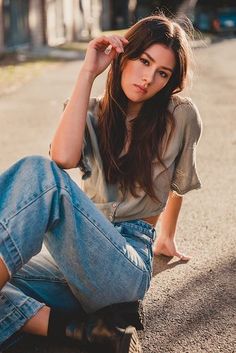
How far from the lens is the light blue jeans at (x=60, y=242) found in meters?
2.17

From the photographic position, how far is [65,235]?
2.25 m

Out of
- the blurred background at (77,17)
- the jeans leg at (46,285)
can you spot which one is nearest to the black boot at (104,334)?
the jeans leg at (46,285)

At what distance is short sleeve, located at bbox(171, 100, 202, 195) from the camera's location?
2.74 m

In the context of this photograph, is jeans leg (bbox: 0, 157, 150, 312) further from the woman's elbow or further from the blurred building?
the blurred building

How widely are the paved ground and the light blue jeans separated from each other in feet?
0.87

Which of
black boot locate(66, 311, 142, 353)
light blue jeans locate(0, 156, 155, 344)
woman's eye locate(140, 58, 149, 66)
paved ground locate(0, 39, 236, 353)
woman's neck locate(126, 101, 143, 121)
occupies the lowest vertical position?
paved ground locate(0, 39, 236, 353)

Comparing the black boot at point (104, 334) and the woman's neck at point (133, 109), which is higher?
the woman's neck at point (133, 109)

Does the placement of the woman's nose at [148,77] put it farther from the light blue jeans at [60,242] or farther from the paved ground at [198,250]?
the paved ground at [198,250]

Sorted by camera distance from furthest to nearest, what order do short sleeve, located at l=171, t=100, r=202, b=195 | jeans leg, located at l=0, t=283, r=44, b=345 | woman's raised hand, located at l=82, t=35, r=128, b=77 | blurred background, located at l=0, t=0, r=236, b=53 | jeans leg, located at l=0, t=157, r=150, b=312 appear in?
blurred background, located at l=0, t=0, r=236, b=53
short sleeve, located at l=171, t=100, r=202, b=195
woman's raised hand, located at l=82, t=35, r=128, b=77
jeans leg, located at l=0, t=283, r=44, b=345
jeans leg, located at l=0, t=157, r=150, b=312

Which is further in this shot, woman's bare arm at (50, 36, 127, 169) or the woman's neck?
the woman's neck

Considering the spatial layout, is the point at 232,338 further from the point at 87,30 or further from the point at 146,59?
the point at 87,30

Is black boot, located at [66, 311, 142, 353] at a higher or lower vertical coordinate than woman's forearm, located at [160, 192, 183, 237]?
higher

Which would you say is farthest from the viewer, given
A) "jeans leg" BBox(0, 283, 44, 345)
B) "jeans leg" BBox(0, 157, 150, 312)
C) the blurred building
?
the blurred building

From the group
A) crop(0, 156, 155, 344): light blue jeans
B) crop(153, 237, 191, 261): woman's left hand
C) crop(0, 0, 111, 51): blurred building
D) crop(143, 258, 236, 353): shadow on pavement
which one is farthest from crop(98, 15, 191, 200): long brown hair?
crop(0, 0, 111, 51): blurred building
